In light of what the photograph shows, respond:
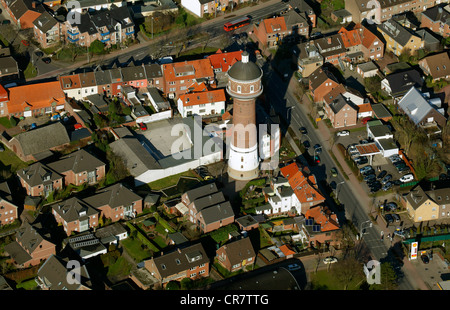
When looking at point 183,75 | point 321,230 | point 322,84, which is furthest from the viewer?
point 183,75

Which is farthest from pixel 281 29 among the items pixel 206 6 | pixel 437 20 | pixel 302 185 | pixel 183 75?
pixel 302 185

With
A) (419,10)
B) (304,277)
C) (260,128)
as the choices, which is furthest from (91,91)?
(419,10)

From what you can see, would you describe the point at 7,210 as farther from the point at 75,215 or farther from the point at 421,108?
the point at 421,108

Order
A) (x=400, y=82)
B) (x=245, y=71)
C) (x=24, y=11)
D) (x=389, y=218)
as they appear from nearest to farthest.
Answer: (x=245, y=71)
(x=389, y=218)
(x=400, y=82)
(x=24, y=11)

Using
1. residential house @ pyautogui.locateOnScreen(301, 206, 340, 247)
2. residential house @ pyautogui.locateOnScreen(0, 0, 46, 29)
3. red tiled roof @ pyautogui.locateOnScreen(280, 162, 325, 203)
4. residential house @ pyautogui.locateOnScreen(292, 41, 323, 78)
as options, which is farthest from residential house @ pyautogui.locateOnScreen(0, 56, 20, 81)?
residential house @ pyautogui.locateOnScreen(301, 206, 340, 247)

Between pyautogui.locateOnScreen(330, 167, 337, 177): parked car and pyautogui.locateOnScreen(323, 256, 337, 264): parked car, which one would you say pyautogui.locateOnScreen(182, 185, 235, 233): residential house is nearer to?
pyautogui.locateOnScreen(323, 256, 337, 264): parked car

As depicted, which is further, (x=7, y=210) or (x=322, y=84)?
(x=322, y=84)
